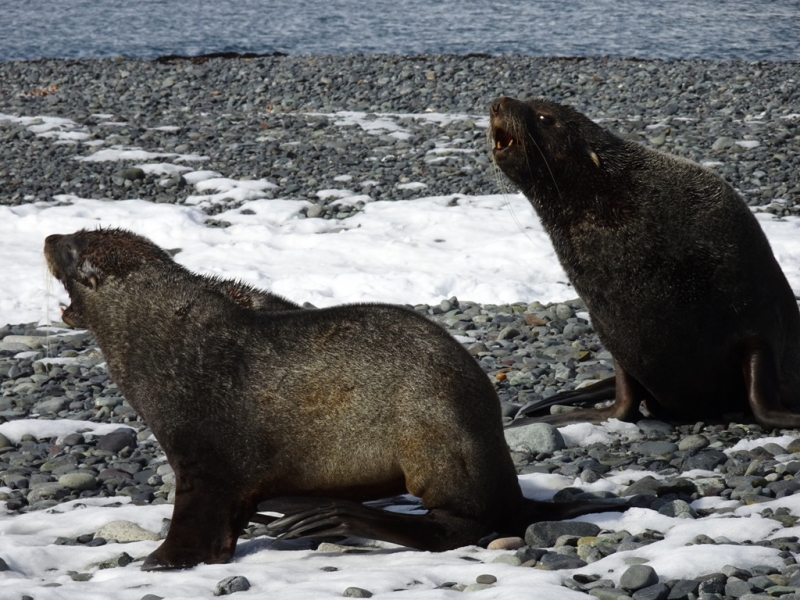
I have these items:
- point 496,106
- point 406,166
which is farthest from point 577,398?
point 406,166

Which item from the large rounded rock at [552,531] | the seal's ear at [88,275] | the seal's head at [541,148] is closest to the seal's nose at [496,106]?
the seal's head at [541,148]

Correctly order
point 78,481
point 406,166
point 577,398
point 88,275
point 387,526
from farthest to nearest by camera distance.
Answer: point 406,166
point 577,398
point 78,481
point 88,275
point 387,526

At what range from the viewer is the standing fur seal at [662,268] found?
18.0ft

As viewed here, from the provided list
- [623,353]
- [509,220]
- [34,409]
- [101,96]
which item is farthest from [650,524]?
[101,96]

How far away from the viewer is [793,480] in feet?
14.8

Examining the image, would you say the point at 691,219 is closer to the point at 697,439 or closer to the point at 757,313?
the point at 757,313

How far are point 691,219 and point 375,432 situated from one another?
2.38 metres

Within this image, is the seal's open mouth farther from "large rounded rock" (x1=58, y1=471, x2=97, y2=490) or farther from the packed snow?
"large rounded rock" (x1=58, y1=471, x2=97, y2=490)

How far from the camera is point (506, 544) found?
3.97 meters

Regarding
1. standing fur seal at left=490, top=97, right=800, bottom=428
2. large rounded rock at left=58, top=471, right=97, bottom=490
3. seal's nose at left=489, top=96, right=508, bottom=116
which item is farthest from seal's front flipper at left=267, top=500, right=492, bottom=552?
seal's nose at left=489, top=96, right=508, bottom=116

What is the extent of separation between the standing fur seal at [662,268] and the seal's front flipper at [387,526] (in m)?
1.86

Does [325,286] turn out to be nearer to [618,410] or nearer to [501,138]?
[501,138]

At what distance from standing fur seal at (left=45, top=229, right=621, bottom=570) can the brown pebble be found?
8 centimetres

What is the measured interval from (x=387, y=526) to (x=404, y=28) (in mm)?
36931
